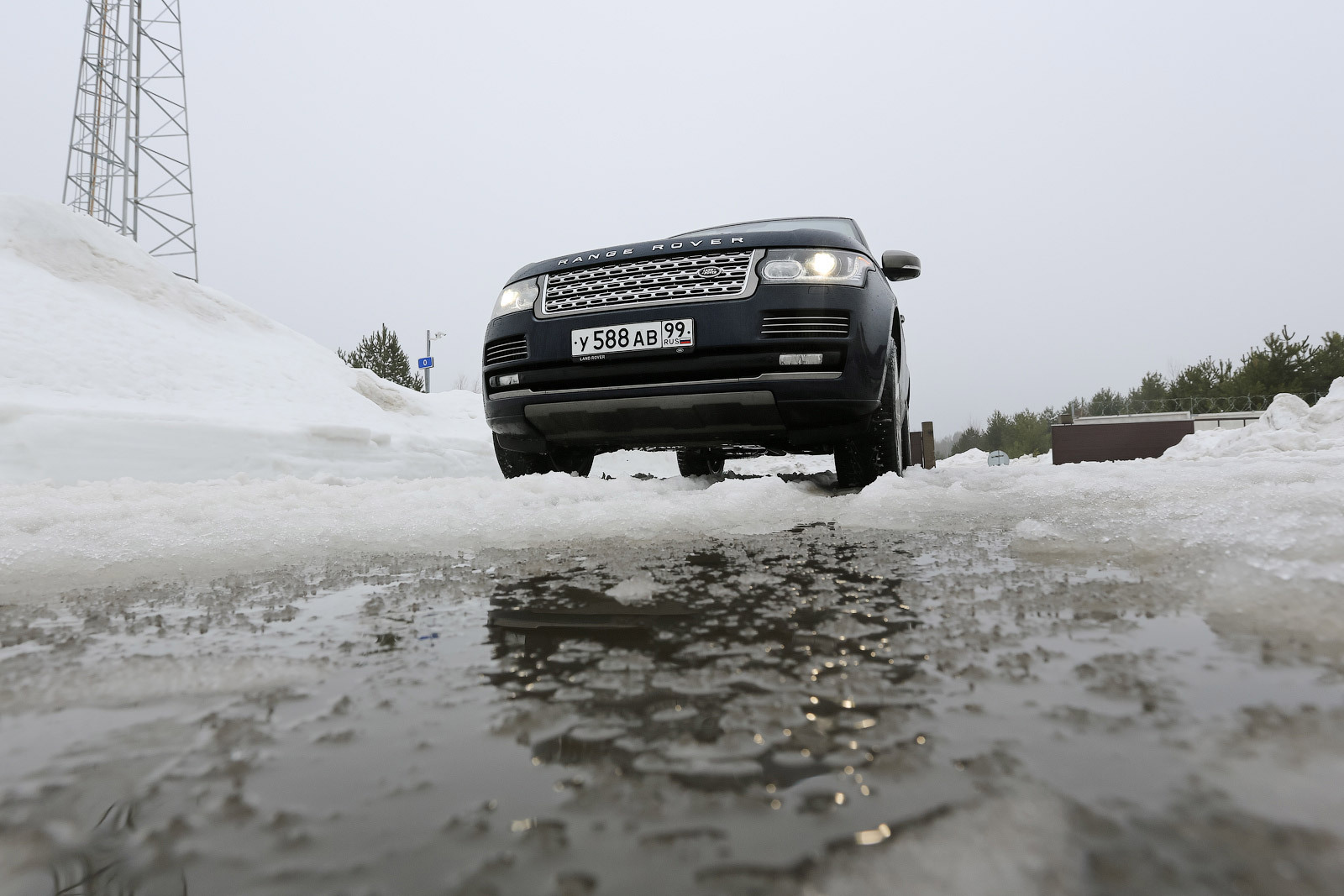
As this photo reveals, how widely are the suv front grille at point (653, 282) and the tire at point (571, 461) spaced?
0.90 meters

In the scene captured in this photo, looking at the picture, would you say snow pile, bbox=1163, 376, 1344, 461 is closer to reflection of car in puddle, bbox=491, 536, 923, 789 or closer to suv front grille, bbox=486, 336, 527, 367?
suv front grille, bbox=486, 336, 527, 367

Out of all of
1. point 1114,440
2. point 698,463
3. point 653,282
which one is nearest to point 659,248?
point 653,282

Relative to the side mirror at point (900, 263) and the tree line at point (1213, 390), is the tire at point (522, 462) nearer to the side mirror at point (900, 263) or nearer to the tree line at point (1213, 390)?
the side mirror at point (900, 263)

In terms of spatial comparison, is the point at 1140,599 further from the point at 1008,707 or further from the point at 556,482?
the point at 556,482

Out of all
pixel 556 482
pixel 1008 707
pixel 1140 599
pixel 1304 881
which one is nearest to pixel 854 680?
pixel 1008 707

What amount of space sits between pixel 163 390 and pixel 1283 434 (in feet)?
42.6

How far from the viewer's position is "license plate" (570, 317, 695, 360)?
3246 mm

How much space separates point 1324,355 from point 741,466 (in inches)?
1677

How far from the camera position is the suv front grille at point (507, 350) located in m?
3.60

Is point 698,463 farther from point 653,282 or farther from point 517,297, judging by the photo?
point 653,282

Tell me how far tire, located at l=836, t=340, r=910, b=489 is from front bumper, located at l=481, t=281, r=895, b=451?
109 mm

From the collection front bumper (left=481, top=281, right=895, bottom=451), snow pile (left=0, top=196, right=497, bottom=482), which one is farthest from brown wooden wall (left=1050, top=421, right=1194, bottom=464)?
front bumper (left=481, top=281, right=895, bottom=451)

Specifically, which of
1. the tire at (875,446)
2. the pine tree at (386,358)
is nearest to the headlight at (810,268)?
the tire at (875,446)

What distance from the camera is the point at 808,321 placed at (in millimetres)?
3207
